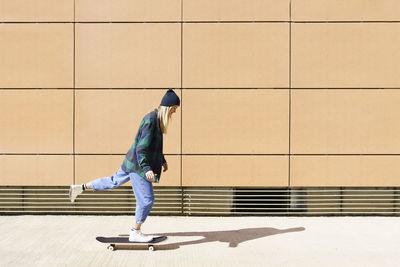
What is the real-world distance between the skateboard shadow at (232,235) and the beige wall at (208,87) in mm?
1202

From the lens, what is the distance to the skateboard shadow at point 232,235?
5.87 meters

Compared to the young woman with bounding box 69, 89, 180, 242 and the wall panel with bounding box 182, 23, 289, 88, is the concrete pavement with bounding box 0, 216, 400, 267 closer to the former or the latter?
the young woman with bounding box 69, 89, 180, 242

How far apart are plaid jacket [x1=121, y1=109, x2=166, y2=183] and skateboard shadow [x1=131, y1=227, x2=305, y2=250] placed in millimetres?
1334

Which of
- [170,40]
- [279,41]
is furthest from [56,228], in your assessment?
[279,41]

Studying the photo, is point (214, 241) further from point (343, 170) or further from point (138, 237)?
point (343, 170)

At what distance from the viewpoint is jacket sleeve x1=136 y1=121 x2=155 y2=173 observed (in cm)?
516

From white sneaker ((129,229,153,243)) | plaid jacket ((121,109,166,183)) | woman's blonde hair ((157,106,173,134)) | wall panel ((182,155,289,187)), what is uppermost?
woman's blonde hair ((157,106,173,134))

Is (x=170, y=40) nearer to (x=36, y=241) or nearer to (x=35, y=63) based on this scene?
(x=35, y=63)

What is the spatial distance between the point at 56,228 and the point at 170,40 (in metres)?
4.29

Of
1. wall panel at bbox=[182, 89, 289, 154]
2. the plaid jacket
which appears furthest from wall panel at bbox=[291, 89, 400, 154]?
the plaid jacket

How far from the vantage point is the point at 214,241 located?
6023mm

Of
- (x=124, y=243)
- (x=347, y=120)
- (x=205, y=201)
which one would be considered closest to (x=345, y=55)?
(x=347, y=120)

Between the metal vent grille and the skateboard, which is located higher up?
the metal vent grille

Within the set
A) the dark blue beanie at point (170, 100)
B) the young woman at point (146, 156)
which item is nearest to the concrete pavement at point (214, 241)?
the young woman at point (146, 156)
